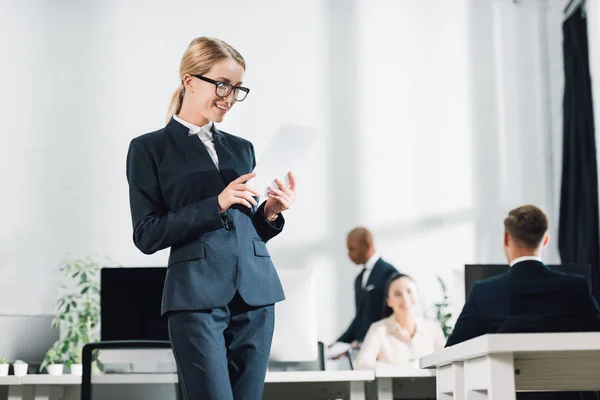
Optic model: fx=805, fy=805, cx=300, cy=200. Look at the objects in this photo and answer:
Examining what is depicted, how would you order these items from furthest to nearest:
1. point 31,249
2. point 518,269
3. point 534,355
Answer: point 31,249 → point 518,269 → point 534,355

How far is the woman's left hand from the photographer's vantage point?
1.60m

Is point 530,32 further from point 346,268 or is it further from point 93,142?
point 93,142

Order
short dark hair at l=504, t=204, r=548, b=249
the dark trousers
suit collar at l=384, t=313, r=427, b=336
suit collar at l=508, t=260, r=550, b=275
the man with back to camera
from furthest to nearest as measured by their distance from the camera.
Answer: 1. suit collar at l=384, t=313, r=427, b=336
2. short dark hair at l=504, t=204, r=548, b=249
3. suit collar at l=508, t=260, r=550, b=275
4. the man with back to camera
5. the dark trousers

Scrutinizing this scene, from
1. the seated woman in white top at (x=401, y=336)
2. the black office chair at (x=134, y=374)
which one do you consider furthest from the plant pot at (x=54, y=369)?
the seated woman in white top at (x=401, y=336)

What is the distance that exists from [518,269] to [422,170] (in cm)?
406

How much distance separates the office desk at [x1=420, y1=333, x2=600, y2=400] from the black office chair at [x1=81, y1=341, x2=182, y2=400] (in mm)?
730

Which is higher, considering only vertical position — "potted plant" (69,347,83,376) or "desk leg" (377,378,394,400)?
"potted plant" (69,347,83,376)

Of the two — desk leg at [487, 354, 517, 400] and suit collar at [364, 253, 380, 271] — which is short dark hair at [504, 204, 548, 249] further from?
suit collar at [364, 253, 380, 271]

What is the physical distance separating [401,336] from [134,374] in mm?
2069

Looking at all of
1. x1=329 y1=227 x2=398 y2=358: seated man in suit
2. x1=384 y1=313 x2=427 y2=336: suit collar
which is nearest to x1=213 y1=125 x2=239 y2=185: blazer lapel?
x1=384 y1=313 x2=427 y2=336: suit collar

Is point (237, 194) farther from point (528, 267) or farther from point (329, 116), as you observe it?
point (329, 116)

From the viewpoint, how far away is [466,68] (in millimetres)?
6621

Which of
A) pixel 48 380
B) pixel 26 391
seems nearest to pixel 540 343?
pixel 48 380

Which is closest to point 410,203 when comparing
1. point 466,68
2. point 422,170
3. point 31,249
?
point 422,170
